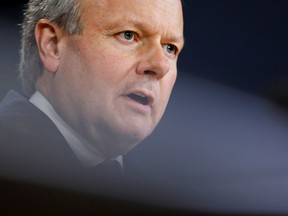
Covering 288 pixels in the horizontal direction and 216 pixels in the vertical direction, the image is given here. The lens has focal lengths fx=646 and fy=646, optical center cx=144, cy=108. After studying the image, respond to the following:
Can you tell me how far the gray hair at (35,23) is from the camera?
1620 mm

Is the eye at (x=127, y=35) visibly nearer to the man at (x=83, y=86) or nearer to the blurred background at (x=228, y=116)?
the man at (x=83, y=86)

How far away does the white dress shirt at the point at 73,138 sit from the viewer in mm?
A: 1621

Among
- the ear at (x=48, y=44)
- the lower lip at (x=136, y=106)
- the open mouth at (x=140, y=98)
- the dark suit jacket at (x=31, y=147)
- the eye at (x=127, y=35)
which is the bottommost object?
the dark suit jacket at (x=31, y=147)

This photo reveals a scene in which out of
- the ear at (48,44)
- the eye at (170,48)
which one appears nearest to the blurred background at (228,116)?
the eye at (170,48)

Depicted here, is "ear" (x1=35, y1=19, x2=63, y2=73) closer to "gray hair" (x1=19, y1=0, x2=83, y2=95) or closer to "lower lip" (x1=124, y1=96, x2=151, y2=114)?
"gray hair" (x1=19, y1=0, x2=83, y2=95)

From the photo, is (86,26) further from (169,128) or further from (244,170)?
(244,170)

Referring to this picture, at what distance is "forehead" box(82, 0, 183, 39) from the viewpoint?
1.65 meters

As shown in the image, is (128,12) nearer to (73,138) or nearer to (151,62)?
(151,62)

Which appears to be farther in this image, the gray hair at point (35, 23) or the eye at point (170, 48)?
the eye at point (170, 48)

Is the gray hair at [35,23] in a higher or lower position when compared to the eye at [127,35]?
lower

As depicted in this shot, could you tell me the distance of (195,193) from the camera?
71.3 inches

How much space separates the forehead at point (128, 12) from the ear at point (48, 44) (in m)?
0.09

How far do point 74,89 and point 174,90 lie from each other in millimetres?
291

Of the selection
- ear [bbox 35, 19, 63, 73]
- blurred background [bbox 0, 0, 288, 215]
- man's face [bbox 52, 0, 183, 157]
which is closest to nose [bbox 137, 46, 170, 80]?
man's face [bbox 52, 0, 183, 157]
